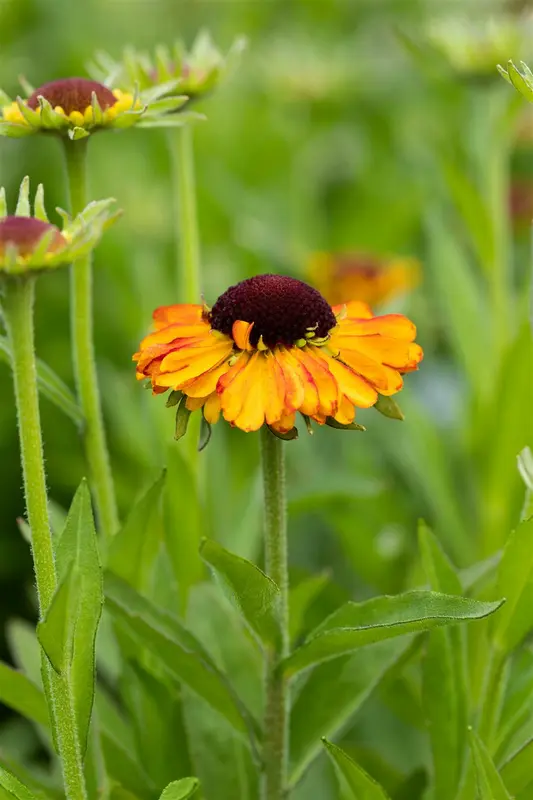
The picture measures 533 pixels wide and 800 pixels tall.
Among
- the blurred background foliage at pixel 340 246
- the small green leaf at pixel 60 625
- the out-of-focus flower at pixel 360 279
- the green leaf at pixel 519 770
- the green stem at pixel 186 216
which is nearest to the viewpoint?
the small green leaf at pixel 60 625

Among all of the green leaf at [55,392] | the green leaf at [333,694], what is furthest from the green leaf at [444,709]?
the green leaf at [55,392]

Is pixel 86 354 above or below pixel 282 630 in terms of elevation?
above

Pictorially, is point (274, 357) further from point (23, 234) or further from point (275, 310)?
point (23, 234)

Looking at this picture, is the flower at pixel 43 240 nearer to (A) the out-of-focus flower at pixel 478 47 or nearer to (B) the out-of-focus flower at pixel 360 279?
(A) the out-of-focus flower at pixel 478 47

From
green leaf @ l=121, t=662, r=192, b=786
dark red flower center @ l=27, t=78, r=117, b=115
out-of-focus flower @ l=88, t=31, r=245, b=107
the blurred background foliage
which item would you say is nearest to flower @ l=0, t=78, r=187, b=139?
dark red flower center @ l=27, t=78, r=117, b=115

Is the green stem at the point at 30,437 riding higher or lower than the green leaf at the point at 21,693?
higher

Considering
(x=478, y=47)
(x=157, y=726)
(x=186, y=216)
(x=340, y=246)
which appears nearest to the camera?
(x=157, y=726)

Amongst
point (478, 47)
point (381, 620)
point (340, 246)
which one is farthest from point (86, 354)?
point (340, 246)
